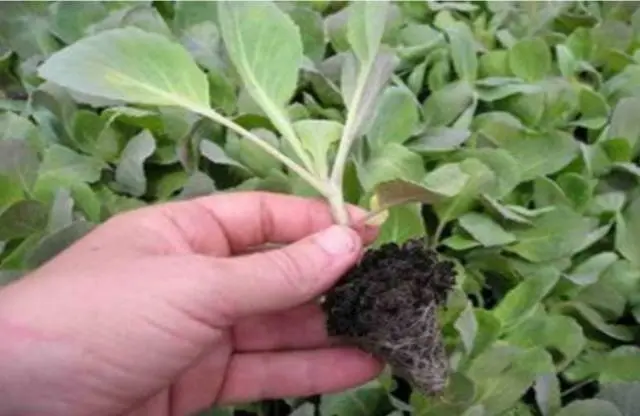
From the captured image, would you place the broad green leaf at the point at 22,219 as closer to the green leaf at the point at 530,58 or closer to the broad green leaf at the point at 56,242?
the broad green leaf at the point at 56,242

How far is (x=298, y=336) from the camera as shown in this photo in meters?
0.79

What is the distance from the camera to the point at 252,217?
30.6 inches

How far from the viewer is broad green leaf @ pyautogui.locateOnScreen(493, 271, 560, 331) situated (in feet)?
2.68

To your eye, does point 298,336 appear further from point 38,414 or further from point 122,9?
point 122,9

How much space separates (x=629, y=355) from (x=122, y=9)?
627mm

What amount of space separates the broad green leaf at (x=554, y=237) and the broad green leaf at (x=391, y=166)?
0.11 meters

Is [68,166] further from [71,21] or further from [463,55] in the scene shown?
[463,55]

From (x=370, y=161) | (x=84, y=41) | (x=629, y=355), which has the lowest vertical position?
(x=629, y=355)

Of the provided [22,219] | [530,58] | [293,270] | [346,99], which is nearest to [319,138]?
[346,99]

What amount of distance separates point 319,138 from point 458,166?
11 cm

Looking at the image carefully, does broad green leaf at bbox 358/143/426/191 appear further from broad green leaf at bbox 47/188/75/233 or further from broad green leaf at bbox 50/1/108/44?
broad green leaf at bbox 50/1/108/44

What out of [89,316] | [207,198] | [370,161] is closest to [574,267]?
[370,161]

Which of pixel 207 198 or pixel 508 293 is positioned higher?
pixel 207 198

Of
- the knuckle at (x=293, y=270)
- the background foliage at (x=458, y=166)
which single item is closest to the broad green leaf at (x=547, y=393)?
the background foliage at (x=458, y=166)
